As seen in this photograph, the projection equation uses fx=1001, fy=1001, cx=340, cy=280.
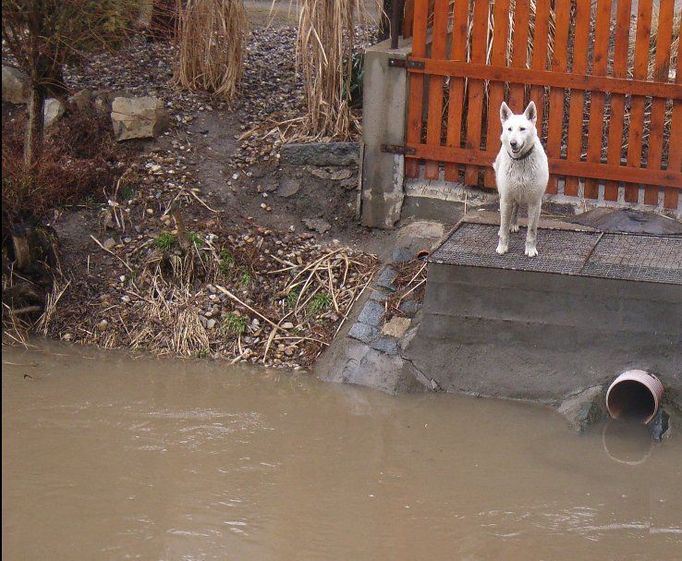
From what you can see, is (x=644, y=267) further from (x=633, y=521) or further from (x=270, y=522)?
(x=270, y=522)

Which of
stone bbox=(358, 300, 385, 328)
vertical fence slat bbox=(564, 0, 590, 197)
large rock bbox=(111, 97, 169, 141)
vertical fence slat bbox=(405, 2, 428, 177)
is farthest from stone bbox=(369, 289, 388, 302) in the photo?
large rock bbox=(111, 97, 169, 141)

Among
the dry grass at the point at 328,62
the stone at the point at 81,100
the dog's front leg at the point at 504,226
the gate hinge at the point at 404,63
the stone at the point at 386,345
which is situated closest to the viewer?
the dog's front leg at the point at 504,226

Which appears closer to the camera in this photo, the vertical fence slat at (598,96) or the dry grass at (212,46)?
the vertical fence slat at (598,96)

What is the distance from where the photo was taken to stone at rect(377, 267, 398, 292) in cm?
759

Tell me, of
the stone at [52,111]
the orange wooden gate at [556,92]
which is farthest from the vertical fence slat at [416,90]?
the stone at [52,111]

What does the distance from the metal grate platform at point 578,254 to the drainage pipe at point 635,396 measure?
628mm

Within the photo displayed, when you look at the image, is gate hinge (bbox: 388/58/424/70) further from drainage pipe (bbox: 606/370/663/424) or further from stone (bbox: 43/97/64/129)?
drainage pipe (bbox: 606/370/663/424)

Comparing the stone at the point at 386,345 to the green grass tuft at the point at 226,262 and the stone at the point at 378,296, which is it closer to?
the stone at the point at 378,296

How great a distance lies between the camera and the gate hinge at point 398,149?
8.06 meters

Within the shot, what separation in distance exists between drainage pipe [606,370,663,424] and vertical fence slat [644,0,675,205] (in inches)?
72.2

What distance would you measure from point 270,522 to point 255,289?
9.34 ft

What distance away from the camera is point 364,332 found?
7.14 metres

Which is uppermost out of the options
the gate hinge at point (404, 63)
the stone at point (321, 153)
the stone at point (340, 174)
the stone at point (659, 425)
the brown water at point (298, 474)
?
the gate hinge at point (404, 63)

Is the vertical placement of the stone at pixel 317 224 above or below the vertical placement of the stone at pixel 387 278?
above
